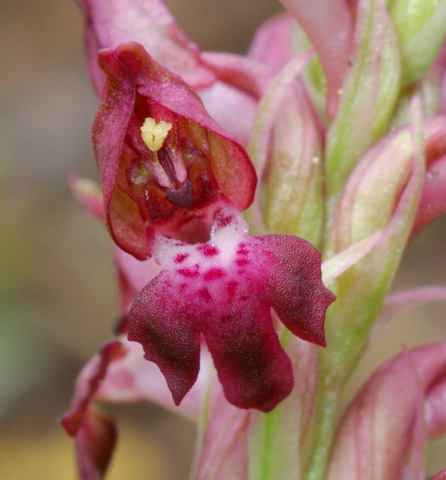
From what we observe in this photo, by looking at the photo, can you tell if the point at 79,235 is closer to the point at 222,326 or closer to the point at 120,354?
the point at 120,354

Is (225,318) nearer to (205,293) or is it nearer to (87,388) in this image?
(205,293)

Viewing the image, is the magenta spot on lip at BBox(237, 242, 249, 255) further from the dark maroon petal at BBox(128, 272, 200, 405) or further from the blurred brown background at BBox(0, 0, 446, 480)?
the blurred brown background at BBox(0, 0, 446, 480)

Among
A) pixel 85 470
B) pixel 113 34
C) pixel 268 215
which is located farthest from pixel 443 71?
pixel 85 470

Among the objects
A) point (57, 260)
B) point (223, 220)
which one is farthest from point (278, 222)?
point (57, 260)

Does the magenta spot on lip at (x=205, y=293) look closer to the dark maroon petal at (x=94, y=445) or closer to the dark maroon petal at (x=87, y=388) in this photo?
the dark maroon petal at (x=87, y=388)

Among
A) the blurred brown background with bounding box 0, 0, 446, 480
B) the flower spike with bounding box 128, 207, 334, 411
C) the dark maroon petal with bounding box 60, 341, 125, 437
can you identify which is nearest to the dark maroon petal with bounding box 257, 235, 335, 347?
the flower spike with bounding box 128, 207, 334, 411

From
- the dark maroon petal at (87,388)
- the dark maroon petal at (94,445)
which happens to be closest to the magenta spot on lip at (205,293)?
the dark maroon petal at (87,388)
